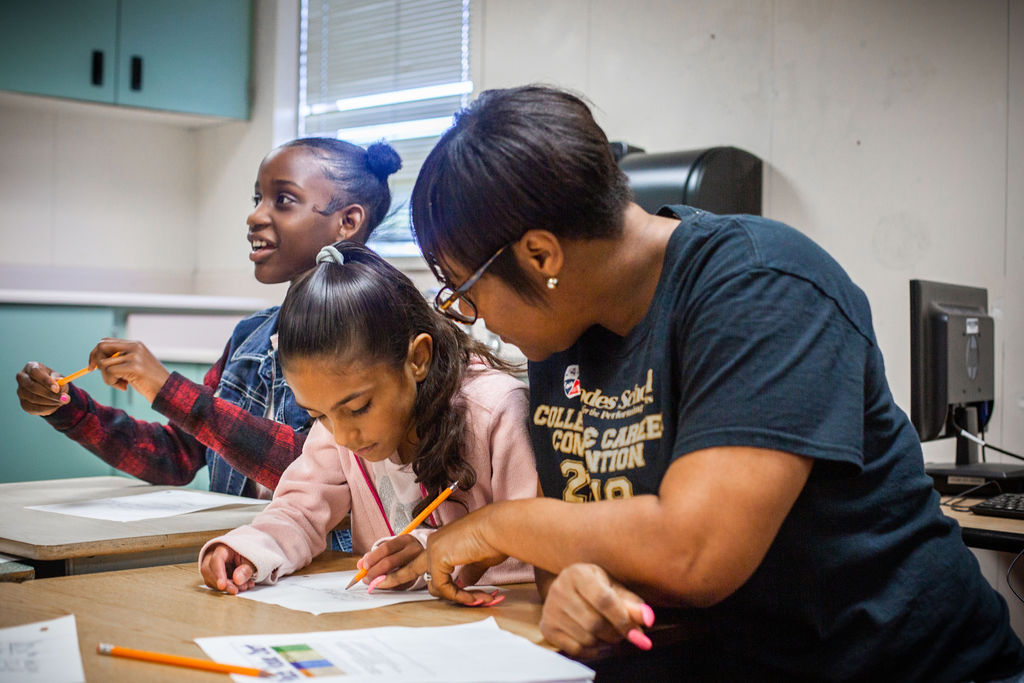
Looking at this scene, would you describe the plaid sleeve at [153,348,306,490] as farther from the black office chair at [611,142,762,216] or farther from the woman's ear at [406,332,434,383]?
the black office chair at [611,142,762,216]

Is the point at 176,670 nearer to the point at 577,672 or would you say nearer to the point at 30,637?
the point at 30,637

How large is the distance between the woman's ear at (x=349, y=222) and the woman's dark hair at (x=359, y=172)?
0.04 feet

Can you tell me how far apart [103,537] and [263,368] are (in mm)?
639

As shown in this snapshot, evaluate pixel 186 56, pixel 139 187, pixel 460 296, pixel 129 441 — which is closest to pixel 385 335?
pixel 460 296

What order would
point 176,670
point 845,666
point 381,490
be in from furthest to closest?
point 381,490, point 845,666, point 176,670

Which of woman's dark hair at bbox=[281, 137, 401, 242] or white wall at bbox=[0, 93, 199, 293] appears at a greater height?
white wall at bbox=[0, 93, 199, 293]

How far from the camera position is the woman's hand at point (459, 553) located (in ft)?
3.70

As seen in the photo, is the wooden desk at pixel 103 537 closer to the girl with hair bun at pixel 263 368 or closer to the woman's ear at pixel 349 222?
the girl with hair bun at pixel 263 368

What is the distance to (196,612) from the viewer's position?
113 centimetres

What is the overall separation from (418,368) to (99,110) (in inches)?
143

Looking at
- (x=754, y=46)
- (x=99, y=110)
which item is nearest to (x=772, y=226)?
(x=754, y=46)

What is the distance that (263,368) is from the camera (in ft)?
6.66

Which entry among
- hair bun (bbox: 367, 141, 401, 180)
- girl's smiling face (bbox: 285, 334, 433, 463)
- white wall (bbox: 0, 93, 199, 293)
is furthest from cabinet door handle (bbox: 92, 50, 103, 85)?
girl's smiling face (bbox: 285, 334, 433, 463)

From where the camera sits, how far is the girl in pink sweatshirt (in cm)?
129
